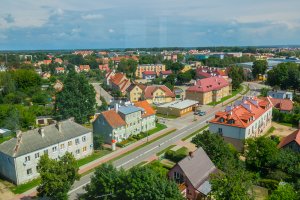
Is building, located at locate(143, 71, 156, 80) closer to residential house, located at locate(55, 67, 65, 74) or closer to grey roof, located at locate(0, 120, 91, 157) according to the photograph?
residential house, located at locate(55, 67, 65, 74)

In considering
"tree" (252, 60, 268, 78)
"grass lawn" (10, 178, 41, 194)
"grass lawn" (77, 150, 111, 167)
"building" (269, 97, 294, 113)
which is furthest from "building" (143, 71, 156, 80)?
"grass lawn" (10, 178, 41, 194)

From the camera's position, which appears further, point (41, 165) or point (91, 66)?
point (91, 66)

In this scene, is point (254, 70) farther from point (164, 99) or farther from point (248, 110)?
point (248, 110)

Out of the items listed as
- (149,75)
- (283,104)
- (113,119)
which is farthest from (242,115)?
(149,75)

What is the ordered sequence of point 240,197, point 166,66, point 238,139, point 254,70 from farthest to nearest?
1. point 166,66
2. point 254,70
3. point 238,139
4. point 240,197

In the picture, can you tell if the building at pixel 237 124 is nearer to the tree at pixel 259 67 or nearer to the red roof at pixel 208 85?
the red roof at pixel 208 85

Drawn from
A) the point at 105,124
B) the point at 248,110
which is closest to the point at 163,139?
the point at 105,124

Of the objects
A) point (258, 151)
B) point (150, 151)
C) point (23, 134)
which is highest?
point (23, 134)

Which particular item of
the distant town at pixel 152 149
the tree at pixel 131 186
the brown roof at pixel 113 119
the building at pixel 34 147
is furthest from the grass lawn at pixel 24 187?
the brown roof at pixel 113 119
